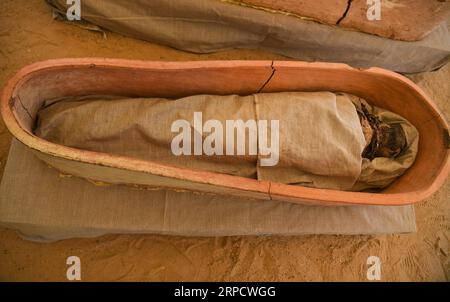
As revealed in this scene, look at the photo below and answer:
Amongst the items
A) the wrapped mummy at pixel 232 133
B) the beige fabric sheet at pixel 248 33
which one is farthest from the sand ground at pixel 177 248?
the wrapped mummy at pixel 232 133

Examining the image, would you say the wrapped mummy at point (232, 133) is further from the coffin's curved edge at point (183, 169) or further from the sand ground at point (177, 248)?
the sand ground at point (177, 248)

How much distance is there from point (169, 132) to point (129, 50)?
4.19 feet

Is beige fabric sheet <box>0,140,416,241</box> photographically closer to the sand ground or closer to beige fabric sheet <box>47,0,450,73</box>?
the sand ground

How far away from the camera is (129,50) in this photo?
255 centimetres

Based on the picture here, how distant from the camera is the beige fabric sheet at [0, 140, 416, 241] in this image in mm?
1786

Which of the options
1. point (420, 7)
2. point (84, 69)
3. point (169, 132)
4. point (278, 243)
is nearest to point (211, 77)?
point (169, 132)

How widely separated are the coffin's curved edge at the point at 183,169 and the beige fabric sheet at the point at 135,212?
1.24 ft

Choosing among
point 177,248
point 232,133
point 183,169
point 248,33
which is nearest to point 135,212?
point 177,248

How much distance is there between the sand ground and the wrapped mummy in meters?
0.71

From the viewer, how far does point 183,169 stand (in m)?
1.47

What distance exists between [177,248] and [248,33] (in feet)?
5.13

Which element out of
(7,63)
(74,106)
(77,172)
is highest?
(7,63)

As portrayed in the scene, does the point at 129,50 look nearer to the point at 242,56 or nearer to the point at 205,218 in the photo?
the point at 242,56

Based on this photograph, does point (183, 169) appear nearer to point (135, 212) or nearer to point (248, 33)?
point (135, 212)
